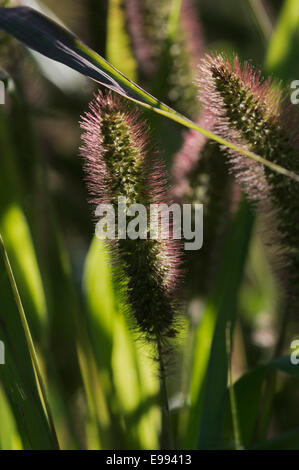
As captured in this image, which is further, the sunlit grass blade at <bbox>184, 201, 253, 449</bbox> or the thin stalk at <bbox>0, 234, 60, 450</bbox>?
the sunlit grass blade at <bbox>184, 201, 253, 449</bbox>

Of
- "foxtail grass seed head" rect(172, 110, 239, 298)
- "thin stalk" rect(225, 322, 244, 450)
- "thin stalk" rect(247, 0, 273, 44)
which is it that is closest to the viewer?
"thin stalk" rect(225, 322, 244, 450)

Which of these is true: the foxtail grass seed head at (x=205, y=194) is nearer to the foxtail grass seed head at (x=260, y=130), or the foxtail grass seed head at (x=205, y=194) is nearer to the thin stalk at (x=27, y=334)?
the foxtail grass seed head at (x=260, y=130)

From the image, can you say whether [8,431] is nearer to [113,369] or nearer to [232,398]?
[113,369]

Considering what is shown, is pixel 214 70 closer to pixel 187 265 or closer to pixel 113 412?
pixel 187 265

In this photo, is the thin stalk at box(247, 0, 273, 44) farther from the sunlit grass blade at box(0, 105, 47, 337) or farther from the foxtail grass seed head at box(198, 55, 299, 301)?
the sunlit grass blade at box(0, 105, 47, 337)

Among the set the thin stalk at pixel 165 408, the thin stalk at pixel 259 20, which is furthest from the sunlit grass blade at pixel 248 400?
the thin stalk at pixel 259 20

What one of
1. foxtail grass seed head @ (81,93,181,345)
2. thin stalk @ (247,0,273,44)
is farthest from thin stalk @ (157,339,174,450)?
thin stalk @ (247,0,273,44)
